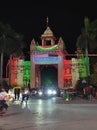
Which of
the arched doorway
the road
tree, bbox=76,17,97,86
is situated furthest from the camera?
the arched doorway

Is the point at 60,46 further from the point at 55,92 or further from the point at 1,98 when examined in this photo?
the point at 1,98

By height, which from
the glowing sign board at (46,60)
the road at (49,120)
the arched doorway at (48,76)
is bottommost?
the road at (49,120)

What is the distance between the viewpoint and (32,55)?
94438 mm

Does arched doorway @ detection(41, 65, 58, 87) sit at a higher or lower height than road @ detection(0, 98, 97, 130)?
higher

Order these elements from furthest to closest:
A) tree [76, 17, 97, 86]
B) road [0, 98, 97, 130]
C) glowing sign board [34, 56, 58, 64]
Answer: glowing sign board [34, 56, 58, 64]
tree [76, 17, 97, 86]
road [0, 98, 97, 130]

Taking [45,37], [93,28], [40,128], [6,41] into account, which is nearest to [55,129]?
[40,128]

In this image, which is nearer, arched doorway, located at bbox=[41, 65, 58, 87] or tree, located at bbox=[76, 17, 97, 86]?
tree, located at bbox=[76, 17, 97, 86]

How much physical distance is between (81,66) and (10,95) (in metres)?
46.1

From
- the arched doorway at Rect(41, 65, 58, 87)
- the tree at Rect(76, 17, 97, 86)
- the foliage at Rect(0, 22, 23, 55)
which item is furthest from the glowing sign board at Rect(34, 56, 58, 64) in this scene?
the tree at Rect(76, 17, 97, 86)

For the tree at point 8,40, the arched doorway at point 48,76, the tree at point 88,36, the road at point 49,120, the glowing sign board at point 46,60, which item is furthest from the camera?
the arched doorway at point 48,76

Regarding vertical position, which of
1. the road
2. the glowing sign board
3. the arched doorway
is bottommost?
the road

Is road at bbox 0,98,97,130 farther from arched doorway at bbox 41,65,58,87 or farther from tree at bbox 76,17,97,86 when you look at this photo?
arched doorway at bbox 41,65,58,87

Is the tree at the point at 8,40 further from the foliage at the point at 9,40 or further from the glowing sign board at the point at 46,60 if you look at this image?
the glowing sign board at the point at 46,60

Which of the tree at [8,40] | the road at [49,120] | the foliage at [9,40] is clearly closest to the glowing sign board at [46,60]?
the tree at [8,40]
